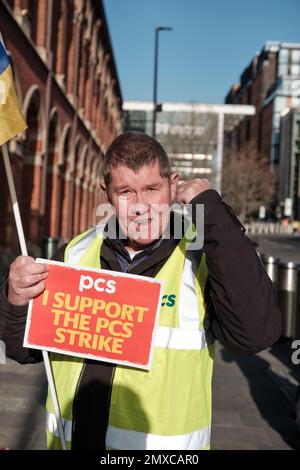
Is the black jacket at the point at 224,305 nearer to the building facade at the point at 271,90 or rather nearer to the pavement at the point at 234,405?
the pavement at the point at 234,405

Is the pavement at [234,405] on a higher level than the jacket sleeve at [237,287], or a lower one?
lower

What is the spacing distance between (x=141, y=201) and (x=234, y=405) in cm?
378

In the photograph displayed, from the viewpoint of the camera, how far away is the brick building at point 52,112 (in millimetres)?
13857

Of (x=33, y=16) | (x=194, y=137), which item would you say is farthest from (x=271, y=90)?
(x=33, y=16)

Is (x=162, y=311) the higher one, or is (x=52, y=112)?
(x=52, y=112)

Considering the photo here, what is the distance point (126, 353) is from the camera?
1.98 metres

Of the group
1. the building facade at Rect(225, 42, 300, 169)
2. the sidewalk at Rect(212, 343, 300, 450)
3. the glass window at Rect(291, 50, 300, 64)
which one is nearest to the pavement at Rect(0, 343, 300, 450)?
the sidewalk at Rect(212, 343, 300, 450)

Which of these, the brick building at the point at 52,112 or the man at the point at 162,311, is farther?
the brick building at the point at 52,112

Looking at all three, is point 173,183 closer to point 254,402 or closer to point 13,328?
point 13,328

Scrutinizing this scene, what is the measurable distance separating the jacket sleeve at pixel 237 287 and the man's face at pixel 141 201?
232mm

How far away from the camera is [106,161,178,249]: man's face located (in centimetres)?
199

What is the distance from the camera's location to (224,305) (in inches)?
70.7

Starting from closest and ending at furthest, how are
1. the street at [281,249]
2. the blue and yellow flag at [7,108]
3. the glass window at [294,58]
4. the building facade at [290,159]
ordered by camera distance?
the blue and yellow flag at [7,108]
the street at [281,249]
the building facade at [290,159]
the glass window at [294,58]

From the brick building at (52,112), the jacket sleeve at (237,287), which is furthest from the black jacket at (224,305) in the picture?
the brick building at (52,112)
